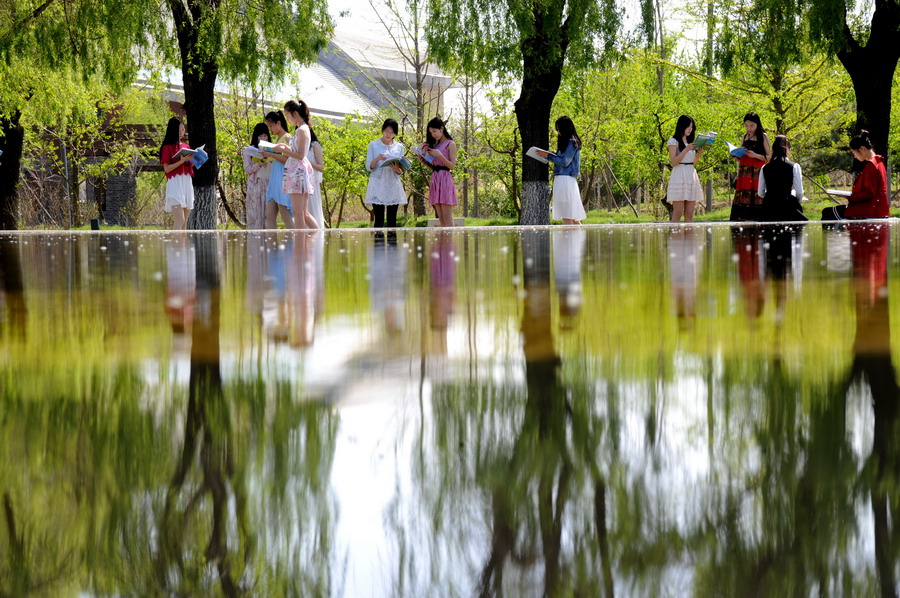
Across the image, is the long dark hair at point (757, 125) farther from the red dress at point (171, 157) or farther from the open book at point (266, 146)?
the red dress at point (171, 157)

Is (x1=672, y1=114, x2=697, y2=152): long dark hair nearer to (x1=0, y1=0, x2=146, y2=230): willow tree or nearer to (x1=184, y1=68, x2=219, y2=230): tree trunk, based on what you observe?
(x1=184, y1=68, x2=219, y2=230): tree trunk

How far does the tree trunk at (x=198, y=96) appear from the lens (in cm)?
1672

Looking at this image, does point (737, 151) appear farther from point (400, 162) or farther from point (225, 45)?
point (225, 45)

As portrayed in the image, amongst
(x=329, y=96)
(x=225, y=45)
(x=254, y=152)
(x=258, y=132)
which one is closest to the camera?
(x=254, y=152)

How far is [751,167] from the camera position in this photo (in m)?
14.1

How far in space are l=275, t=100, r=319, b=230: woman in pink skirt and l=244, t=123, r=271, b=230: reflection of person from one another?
4.48 ft

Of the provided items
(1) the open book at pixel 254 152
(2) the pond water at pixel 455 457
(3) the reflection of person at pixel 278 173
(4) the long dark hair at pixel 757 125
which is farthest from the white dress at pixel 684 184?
(2) the pond water at pixel 455 457

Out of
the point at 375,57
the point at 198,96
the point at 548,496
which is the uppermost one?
the point at 375,57

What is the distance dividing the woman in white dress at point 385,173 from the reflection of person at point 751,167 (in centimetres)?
447

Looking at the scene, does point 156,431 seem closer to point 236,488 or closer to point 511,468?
point 236,488

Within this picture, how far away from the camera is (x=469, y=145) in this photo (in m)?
33.8

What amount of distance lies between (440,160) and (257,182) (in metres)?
2.50

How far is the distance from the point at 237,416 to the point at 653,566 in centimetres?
58

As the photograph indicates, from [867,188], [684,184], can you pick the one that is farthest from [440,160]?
[867,188]
